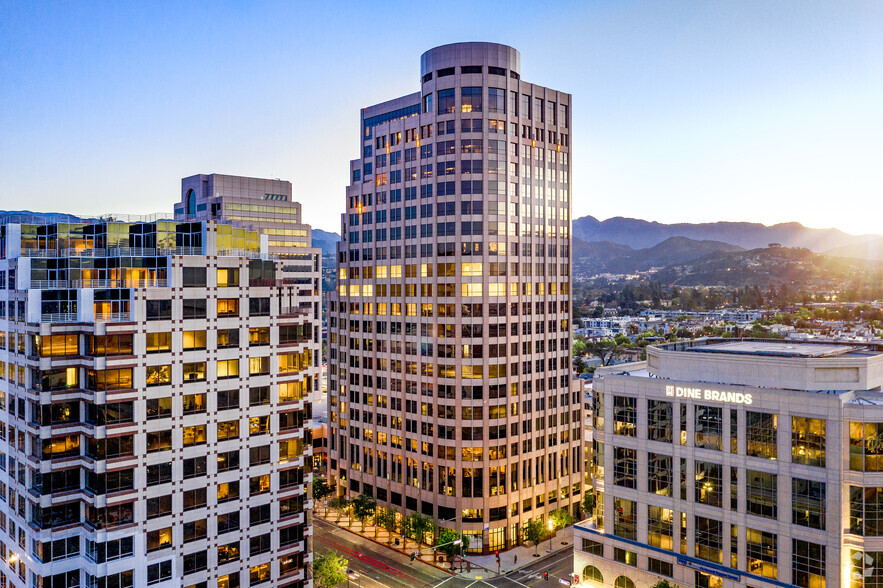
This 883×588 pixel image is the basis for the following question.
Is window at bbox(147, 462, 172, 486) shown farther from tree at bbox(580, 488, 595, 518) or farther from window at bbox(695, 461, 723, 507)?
tree at bbox(580, 488, 595, 518)

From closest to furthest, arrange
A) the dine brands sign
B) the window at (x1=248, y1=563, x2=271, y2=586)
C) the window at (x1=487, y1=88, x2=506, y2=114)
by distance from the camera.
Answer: the window at (x1=248, y1=563, x2=271, y2=586) → the dine brands sign → the window at (x1=487, y1=88, x2=506, y2=114)

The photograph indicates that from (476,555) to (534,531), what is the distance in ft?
35.5

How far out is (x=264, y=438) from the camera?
234 ft

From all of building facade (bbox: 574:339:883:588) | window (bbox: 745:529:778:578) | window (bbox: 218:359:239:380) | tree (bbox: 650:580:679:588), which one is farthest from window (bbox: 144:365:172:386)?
window (bbox: 745:529:778:578)

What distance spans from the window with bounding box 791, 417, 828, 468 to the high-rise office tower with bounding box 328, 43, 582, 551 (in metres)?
50.7

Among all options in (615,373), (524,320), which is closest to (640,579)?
(615,373)

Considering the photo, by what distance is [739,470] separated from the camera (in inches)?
2815

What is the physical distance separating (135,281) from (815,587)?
80399 millimetres

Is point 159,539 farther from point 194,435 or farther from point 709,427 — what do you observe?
point 709,427

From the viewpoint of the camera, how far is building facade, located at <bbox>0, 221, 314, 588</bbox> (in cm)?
6300

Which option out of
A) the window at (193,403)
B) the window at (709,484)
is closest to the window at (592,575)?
the window at (709,484)

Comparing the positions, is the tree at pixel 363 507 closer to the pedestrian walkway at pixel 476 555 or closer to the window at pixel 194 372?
the pedestrian walkway at pixel 476 555

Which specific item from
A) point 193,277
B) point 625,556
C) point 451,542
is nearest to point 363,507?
point 451,542

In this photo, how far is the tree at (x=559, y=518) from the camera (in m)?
113
